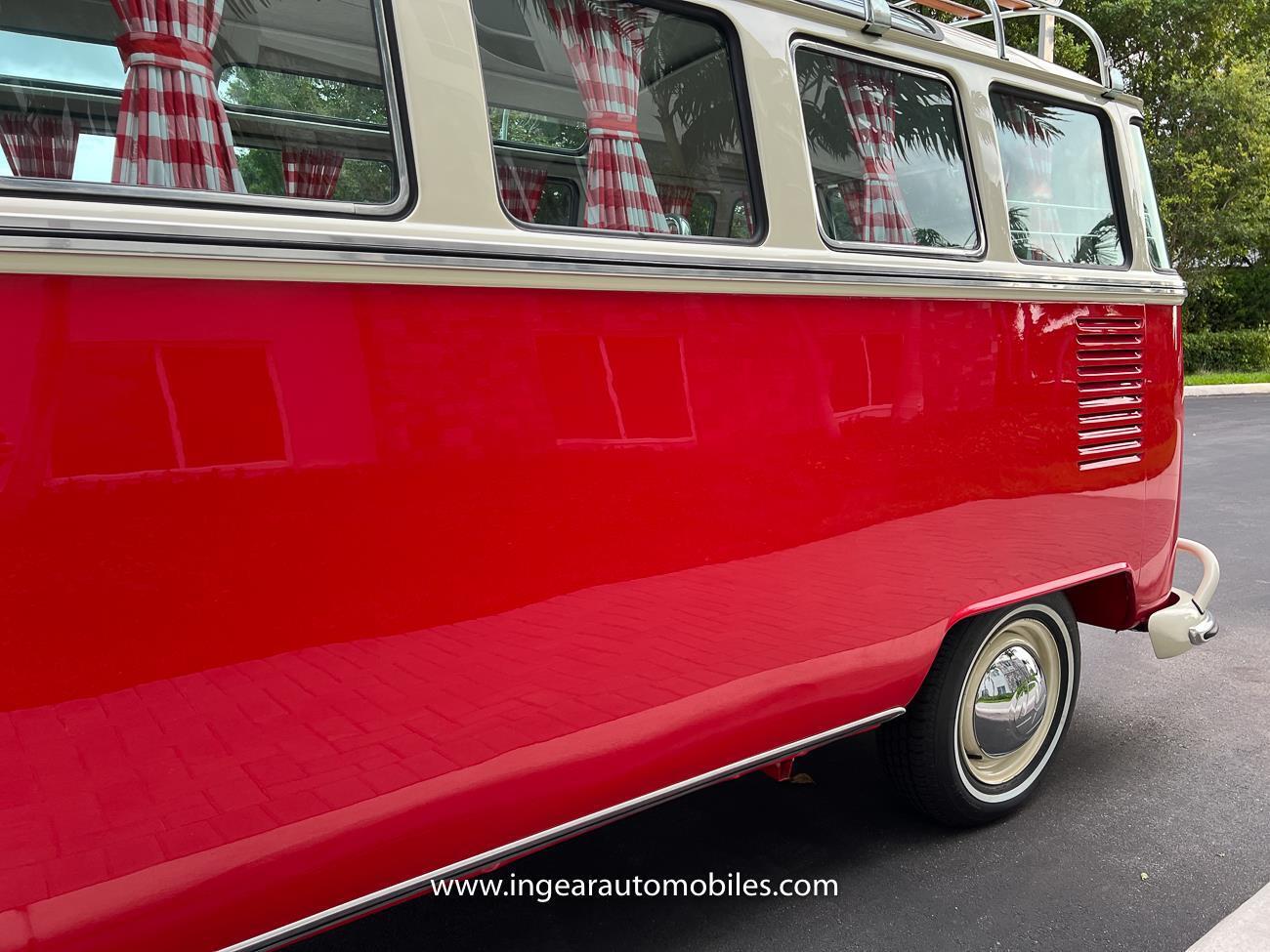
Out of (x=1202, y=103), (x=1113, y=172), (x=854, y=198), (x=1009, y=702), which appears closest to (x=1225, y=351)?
(x=1202, y=103)

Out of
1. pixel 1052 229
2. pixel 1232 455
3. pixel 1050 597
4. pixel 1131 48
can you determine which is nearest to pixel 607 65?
pixel 1052 229

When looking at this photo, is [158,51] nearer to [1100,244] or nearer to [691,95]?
[691,95]

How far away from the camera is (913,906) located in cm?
285

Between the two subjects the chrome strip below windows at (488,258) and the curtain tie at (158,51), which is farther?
the curtain tie at (158,51)

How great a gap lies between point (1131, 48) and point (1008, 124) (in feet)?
58.7

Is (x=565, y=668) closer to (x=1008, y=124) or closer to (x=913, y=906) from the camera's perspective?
(x=913, y=906)

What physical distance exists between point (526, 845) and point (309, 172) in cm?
148

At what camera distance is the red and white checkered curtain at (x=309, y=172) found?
1876 mm

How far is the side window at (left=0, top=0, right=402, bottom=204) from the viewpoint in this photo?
68.2 inches

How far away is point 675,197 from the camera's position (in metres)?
2.41

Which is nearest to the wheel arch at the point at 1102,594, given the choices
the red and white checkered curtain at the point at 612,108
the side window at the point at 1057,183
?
the side window at the point at 1057,183

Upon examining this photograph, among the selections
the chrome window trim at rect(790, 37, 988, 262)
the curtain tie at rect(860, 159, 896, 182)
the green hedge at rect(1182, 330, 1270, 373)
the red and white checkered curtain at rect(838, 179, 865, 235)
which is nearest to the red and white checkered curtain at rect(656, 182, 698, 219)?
the chrome window trim at rect(790, 37, 988, 262)

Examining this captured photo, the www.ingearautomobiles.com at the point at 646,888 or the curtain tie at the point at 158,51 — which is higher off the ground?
the curtain tie at the point at 158,51

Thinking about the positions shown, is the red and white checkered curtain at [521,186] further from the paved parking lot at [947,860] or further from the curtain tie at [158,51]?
the paved parking lot at [947,860]
